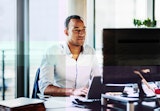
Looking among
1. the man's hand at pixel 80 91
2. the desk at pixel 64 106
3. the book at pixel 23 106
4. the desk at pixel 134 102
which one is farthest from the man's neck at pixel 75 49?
the book at pixel 23 106

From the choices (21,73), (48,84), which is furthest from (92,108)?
(21,73)

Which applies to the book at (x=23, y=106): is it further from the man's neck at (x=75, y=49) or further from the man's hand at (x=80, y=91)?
the man's neck at (x=75, y=49)

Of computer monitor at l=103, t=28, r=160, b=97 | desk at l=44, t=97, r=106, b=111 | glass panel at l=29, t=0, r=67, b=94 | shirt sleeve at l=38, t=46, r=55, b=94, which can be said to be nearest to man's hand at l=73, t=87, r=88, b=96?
desk at l=44, t=97, r=106, b=111

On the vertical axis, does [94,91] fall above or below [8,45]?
below

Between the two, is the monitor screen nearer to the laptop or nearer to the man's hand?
the laptop

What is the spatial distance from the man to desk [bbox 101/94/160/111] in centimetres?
33

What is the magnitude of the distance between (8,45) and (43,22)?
0.47 m

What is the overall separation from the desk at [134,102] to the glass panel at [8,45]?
167cm

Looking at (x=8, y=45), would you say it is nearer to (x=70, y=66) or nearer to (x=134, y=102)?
(x=70, y=66)

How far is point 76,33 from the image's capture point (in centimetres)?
240

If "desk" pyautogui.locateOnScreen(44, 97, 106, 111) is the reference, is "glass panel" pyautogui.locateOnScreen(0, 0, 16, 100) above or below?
above

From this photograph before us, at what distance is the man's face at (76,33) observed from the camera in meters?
2.37

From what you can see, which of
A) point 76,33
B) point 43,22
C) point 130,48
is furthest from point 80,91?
point 43,22

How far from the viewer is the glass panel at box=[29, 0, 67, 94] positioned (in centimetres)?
314
